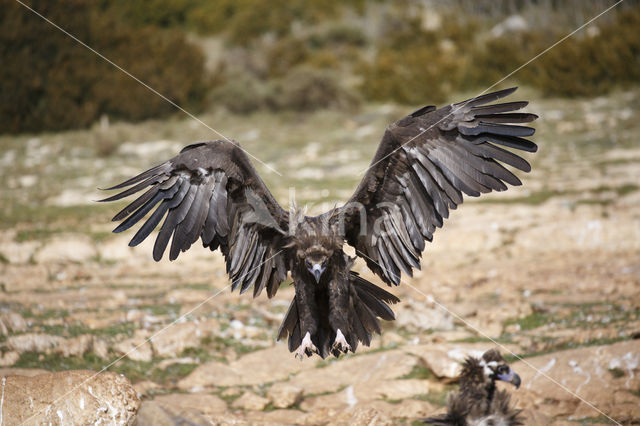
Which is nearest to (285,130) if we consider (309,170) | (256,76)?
(309,170)

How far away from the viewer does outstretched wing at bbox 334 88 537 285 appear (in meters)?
5.23

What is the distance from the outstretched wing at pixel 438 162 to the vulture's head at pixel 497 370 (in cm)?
104

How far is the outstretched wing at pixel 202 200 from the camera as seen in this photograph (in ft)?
16.7

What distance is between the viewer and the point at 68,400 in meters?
4.80

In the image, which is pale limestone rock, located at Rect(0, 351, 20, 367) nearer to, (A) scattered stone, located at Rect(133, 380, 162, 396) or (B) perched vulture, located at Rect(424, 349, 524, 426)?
(A) scattered stone, located at Rect(133, 380, 162, 396)

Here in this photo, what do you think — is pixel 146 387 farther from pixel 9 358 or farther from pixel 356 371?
pixel 356 371

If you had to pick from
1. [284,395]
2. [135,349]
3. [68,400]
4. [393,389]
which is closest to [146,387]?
[135,349]

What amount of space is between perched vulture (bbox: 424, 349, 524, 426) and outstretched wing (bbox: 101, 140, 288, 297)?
186 centimetres

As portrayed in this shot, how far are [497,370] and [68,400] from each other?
316 cm

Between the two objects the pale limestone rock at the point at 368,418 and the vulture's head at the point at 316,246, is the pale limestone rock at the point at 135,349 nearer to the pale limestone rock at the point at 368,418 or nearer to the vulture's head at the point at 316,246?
the vulture's head at the point at 316,246

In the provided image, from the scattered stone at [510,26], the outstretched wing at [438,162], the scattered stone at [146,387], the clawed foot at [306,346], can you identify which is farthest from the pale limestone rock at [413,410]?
the scattered stone at [510,26]

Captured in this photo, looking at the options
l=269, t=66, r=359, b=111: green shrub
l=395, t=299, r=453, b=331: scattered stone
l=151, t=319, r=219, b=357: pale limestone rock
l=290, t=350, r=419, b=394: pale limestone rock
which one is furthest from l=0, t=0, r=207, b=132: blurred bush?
l=290, t=350, r=419, b=394: pale limestone rock

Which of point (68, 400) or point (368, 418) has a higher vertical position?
point (68, 400)

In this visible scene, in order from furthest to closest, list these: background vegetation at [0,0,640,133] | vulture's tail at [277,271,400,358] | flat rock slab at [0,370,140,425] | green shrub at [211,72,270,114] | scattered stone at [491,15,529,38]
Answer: scattered stone at [491,15,529,38] < green shrub at [211,72,270,114] < background vegetation at [0,0,640,133] < vulture's tail at [277,271,400,358] < flat rock slab at [0,370,140,425]
